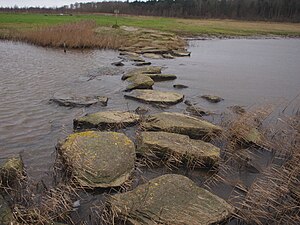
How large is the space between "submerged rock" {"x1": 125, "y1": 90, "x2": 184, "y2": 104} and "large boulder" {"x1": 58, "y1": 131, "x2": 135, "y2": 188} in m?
4.40

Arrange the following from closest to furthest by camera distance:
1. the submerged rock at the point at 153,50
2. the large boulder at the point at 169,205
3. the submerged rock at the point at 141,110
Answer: the large boulder at the point at 169,205 < the submerged rock at the point at 141,110 < the submerged rock at the point at 153,50

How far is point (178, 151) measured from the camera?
620cm

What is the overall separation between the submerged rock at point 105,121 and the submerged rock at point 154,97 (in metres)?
2.47

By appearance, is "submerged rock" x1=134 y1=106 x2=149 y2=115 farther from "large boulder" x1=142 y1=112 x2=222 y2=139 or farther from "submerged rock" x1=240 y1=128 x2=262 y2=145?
"submerged rock" x1=240 y1=128 x2=262 y2=145

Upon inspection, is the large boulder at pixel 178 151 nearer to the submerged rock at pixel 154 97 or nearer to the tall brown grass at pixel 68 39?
the submerged rock at pixel 154 97

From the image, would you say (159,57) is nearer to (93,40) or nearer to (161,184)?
(93,40)

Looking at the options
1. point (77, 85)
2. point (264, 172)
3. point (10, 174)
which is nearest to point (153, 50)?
point (77, 85)

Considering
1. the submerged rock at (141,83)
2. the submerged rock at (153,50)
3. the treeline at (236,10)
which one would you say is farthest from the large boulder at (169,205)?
the treeline at (236,10)

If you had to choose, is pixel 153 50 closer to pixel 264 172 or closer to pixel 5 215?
pixel 264 172

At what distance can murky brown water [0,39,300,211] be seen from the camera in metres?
7.23

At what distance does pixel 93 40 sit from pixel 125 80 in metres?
12.6

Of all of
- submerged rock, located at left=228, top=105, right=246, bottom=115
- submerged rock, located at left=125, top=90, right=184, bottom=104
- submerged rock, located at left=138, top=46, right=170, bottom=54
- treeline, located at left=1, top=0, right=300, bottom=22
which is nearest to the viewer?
submerged rock, located at left=228, top=105, right=246, bottom=115

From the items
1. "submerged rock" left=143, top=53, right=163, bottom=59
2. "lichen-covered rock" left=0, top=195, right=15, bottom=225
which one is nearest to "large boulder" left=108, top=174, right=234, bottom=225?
"lichen-covered rock" left=0, top=195, right=15, bottom=225

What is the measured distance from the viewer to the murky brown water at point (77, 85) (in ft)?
23.7
